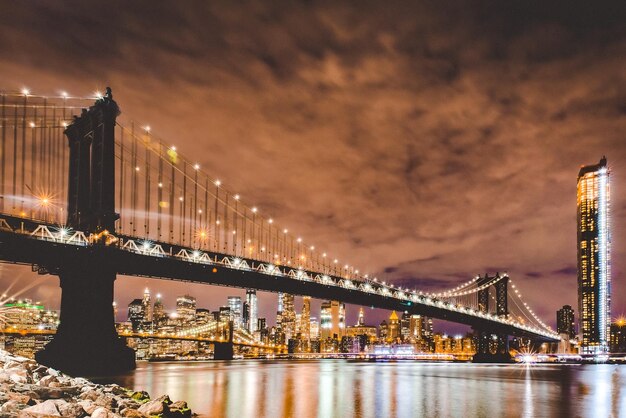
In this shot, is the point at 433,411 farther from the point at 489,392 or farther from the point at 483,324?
the point at 483,324

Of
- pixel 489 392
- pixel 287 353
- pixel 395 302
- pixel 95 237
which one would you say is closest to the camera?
pixel 489 392

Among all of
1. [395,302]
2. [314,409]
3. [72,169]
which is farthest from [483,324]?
[314,409]

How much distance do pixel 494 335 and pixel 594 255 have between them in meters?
39.5

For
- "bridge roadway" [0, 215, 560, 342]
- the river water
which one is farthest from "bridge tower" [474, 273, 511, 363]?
the river water

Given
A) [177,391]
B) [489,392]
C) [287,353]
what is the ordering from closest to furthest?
[177,391] < [489,392] < [287,353]

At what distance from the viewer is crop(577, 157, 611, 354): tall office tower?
117 m

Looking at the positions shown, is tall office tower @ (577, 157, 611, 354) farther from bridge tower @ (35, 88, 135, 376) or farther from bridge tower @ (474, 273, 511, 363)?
bridge tower @ (35, 88, 135, 376)

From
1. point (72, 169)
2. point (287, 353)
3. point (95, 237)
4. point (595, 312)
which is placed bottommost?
point (287, 353)

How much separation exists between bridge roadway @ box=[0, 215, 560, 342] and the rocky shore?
19908 mm

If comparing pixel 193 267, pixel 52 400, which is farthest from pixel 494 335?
pixel 52 400

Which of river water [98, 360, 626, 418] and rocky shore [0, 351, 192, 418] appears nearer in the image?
rocky shore [0, 351, 192, 418]

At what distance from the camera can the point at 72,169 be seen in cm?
3994

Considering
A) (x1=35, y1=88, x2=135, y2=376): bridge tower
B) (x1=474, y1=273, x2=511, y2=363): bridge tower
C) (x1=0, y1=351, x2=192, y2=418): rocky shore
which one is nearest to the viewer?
(x1=0, y1=351, x2=192, y2=418): rocky shore

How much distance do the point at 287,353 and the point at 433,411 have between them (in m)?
122
